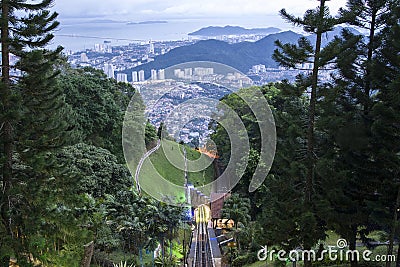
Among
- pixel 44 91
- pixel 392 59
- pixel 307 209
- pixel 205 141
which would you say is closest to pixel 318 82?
pixel 392 59

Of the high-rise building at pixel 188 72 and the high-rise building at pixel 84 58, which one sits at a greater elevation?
the high-rise building at pixel 84 58

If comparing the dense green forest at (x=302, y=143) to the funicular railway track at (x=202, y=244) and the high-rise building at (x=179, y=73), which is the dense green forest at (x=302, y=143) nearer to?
the funicular railway track at (x=202, y=244)

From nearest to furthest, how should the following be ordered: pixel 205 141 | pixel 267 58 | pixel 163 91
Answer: pixel 163 91 → pixel 205 141 → pixel 267 58

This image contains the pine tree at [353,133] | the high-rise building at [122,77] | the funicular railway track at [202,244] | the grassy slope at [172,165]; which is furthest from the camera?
the high-rise building at [122,77]

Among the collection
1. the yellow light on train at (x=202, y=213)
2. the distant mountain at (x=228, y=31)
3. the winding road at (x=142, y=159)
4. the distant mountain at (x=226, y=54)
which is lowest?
the yellow light on train at (x=202, y=213)

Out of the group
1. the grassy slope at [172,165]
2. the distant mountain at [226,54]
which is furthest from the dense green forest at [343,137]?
the distant mountain at [226,54]

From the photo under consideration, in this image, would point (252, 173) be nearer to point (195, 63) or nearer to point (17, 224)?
point (195, 63)
